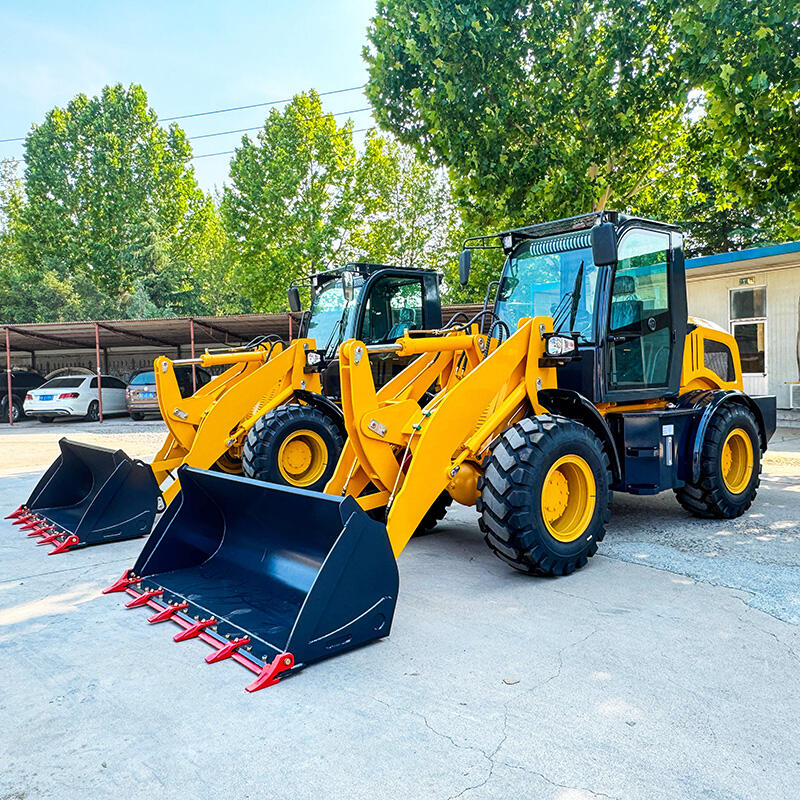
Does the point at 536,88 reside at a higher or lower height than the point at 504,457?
higher

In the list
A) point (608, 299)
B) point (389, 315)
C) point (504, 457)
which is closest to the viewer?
point (504, 457)

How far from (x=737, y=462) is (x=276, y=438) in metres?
4.39

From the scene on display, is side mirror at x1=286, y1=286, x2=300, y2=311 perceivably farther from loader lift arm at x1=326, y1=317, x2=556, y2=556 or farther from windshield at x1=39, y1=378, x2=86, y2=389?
windshield at x1=39, y1=378, x2=86, y2=389

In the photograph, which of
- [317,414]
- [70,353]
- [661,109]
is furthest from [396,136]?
[70,353]

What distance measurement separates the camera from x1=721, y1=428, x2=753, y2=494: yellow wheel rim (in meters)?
6.56

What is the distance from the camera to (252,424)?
Answer: 24.2ft

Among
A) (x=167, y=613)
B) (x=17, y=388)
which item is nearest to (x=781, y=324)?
(x=167, y=613)

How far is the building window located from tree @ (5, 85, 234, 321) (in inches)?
1158

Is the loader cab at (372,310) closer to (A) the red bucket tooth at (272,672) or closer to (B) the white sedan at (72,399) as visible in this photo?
(A) the red bucket tooth at (272,672)

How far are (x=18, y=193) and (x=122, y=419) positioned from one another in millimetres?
35765

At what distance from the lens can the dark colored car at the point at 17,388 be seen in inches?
909

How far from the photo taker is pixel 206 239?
42.9 m

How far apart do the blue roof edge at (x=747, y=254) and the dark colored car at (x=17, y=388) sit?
64.9ft

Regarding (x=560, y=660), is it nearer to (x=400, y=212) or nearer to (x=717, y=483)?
(x=717, y=483)
